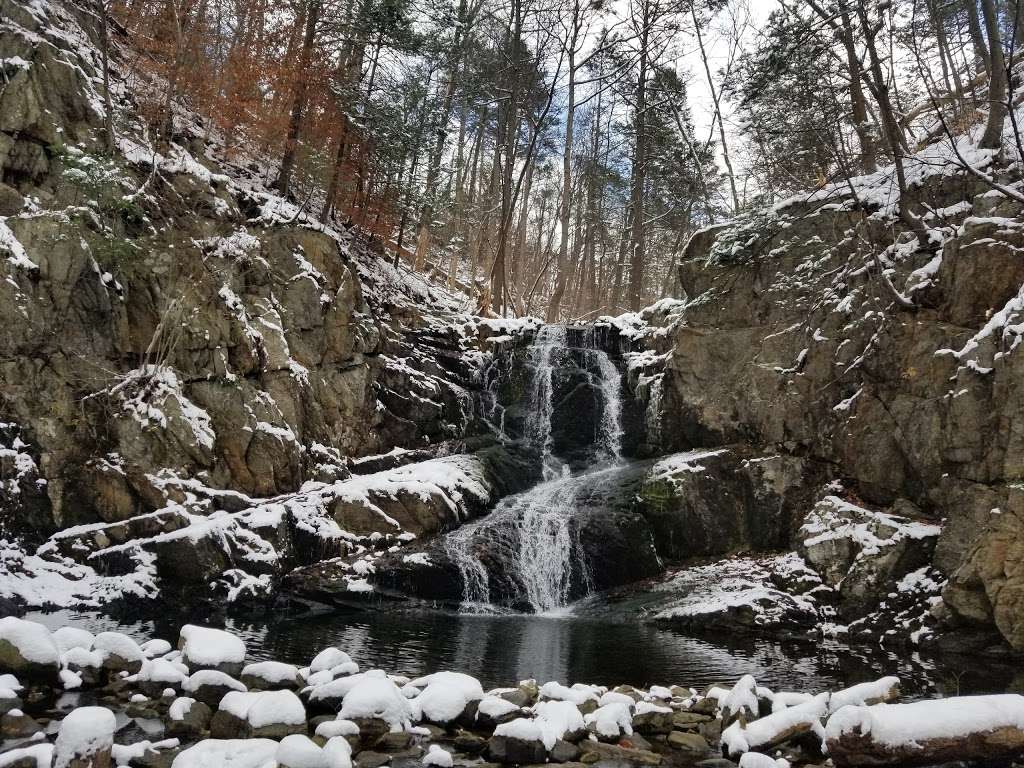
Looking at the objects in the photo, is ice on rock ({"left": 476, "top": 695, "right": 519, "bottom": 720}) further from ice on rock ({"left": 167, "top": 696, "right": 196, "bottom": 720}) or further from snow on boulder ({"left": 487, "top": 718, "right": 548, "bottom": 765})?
ice on rock ({"left": 167, "top": 696, "right": 196, "bottom": 720})

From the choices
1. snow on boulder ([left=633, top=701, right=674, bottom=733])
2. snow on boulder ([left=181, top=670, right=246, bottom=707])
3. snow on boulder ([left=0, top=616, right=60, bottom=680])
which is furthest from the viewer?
snow on boulder ([left=633, top=701, right=674, bottom=733])

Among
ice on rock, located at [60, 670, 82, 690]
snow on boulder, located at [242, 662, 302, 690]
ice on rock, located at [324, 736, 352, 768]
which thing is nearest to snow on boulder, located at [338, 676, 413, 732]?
ice on rock, located at [324, 736, 352, 768]

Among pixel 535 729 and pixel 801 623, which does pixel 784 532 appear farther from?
pixel 535 729

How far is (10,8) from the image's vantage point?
11.9 metres

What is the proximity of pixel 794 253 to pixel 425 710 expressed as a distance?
42.3 feet

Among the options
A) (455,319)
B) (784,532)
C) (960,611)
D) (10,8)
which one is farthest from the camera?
(455,319)

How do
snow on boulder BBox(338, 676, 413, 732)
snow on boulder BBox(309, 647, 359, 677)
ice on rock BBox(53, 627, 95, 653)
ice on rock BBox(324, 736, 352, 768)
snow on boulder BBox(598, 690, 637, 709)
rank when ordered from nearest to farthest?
1. ice on rock BBox(324, 736, 352, 768)
2. snow on boulder BBox(338, 676, 413, 732)
3. snow on boulder BBox(598, 690, 637, 709)
4. ice on rock BBox(53, 627, 95, 653)
5. snow on boulder BBox(309, 647, 359, 677)

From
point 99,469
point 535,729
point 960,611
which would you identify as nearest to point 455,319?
point 99,469

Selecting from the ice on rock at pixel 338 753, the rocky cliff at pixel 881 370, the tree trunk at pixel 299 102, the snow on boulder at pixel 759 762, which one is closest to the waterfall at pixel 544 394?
the rocky cliff at pixel 881 370

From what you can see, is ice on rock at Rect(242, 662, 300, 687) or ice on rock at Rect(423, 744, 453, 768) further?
ice on rock at Rect(242, 662, 300, 687)

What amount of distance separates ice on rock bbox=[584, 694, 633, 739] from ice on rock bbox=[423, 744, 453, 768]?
1.25 metres

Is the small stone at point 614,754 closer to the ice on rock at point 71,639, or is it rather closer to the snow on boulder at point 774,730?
the snow on boulder at point 774,730

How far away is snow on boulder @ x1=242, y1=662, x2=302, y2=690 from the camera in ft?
19.3

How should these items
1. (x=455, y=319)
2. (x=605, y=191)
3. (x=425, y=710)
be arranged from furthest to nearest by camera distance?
(x=605, y=191), (x=455, y=319), (x=425, y=710)
